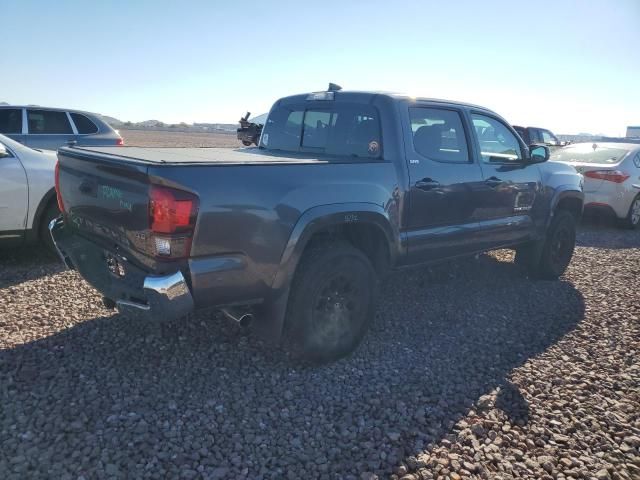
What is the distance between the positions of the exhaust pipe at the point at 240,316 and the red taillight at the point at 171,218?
61 centimetres

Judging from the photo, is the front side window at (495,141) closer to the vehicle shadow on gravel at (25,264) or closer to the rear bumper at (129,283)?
the rear bumper at (129,283)

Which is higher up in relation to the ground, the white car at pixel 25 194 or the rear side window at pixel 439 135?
the rear side window at pixel 439 135

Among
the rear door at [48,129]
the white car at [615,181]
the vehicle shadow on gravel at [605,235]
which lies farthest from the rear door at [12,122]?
the white car at [615,181]

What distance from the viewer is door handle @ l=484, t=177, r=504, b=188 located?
4.69m

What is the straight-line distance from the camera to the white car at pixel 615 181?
873 cm

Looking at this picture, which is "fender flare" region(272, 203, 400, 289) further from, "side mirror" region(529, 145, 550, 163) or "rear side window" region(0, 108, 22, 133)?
"rear side window" region(0, 108, 22, 133)

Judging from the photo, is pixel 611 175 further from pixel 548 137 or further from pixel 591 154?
pixel 548 137

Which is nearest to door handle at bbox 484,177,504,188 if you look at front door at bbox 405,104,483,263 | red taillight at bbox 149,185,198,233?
front door at bbox 405,104,483,263

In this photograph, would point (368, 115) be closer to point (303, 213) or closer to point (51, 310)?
point (303, 213)

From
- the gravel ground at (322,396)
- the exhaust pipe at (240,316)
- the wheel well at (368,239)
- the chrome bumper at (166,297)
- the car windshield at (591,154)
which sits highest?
the car windshield at (591,154)

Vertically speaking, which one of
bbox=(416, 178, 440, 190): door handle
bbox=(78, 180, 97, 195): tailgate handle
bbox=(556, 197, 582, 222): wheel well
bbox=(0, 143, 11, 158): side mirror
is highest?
bbox=(0, 143, 11, 158): side mirror

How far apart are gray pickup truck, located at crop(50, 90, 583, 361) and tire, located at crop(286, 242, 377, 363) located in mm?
10

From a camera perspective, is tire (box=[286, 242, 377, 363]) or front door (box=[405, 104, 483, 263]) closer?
tire (box=[286, 242, 377, 363])

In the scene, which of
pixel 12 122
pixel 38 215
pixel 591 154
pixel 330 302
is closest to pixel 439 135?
pixel 330 302
